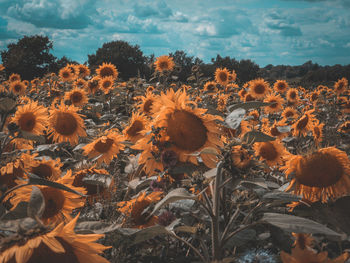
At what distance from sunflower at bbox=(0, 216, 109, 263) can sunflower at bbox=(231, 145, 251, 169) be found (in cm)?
71

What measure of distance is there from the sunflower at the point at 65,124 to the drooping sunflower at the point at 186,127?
2.23 meters

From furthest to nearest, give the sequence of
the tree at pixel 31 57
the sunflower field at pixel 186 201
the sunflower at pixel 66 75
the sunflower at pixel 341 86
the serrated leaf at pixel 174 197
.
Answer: the tree at pixel 31 57, the sunflower at pixel 341 86, the sunflower at pixel 66 75, the serrated leaf at pixel 174 197, the sunflower field at pixel 186 201

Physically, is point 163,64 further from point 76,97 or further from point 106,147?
point 106,147

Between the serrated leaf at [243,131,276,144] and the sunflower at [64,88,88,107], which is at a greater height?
the serrated leaf at [243,131,276,144]

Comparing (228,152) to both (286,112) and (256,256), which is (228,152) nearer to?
Answer: (256,256)

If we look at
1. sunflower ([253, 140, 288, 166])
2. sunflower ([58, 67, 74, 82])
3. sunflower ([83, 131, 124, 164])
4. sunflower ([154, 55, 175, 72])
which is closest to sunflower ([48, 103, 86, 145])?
sunflower ([83, 131, 124, 164])

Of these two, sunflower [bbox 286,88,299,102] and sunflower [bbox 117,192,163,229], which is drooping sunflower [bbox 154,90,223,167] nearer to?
sunflower [bbox 117,192,163,229]

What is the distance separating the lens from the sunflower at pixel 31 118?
3254 millimetres

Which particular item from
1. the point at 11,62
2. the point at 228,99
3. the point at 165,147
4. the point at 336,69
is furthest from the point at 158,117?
the point at 336,69

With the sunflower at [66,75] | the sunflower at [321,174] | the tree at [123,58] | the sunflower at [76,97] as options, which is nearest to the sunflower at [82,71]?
the sunflower at [66,75]

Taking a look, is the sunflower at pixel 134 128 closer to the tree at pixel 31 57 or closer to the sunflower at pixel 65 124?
the sunflower at pixel 65 124

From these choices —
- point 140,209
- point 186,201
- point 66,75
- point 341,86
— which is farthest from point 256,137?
point 341,86

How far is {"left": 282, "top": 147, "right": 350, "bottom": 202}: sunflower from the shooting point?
1840mm

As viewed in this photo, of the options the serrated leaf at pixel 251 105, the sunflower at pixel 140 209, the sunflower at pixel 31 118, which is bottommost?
the sunflower at pixel 140 209
